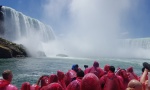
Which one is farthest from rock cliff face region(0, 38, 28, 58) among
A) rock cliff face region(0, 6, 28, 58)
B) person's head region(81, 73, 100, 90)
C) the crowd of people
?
person's head region(81, 73, 100, 90)

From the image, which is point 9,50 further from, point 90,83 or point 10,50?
point 90,83

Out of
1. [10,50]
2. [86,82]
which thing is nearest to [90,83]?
[86,82]

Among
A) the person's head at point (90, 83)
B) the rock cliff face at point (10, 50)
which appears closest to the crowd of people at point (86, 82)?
the person's head at point (90, 83)

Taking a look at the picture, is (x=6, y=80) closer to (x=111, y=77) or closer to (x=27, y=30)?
(x=111, y=77)

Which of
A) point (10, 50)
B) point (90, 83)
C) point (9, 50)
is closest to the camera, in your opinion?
point (90, 83)

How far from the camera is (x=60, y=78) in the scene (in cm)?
677

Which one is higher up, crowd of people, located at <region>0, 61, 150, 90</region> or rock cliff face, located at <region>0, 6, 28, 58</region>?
rock cliff face, located at <region>0, 6, 28, 58</region>

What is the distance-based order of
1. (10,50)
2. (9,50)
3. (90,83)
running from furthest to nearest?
1. (10,50)
2. (9,50)
3. (90,83)

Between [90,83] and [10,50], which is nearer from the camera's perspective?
[90,83]

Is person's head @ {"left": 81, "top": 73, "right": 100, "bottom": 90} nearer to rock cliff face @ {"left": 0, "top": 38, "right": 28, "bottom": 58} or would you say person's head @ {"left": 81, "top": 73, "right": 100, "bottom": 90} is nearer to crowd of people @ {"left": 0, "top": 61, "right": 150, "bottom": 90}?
crowd of people @ {"left": 0, "top": 61, "right": 150, "bottom": 90}

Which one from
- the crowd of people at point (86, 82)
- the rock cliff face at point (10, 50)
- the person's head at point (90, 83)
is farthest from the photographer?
the rock cliff face at point (10, 50)

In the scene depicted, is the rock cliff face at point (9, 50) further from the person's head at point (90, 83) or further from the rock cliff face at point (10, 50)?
the person's head at point (90, 83)

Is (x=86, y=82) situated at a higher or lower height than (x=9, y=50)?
lower

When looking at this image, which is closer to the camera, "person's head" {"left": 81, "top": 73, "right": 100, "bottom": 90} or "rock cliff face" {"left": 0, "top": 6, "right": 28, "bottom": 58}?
"person's head" {"left": 81, "top": 73, "right": 100, "bottom": 90}
